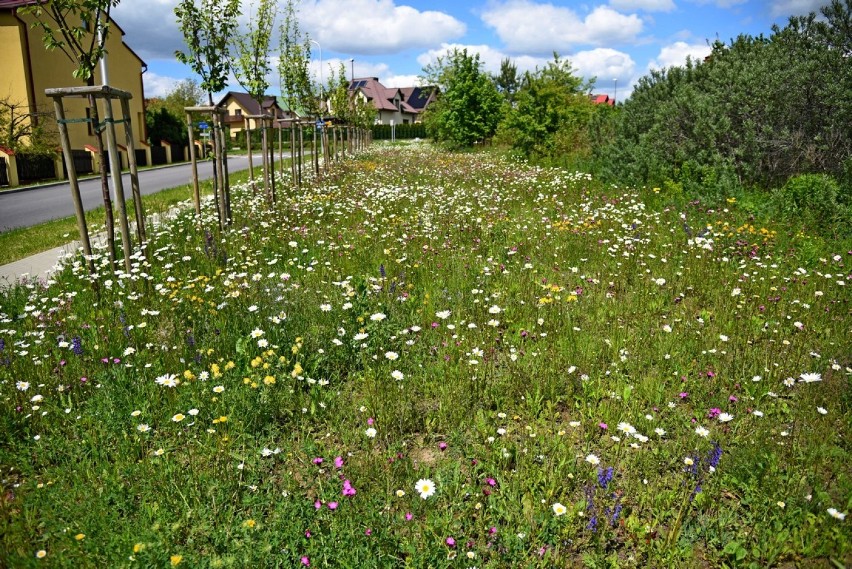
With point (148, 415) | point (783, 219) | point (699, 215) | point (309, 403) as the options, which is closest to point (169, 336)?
point (148, 415)

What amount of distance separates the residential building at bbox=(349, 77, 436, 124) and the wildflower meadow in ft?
307

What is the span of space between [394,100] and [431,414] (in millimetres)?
103030

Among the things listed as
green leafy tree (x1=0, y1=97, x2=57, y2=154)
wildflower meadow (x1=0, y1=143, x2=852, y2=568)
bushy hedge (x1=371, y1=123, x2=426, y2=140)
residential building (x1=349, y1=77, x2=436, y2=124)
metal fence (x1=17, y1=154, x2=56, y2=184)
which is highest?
residential building (x1=349, y1=77, x2=436, y2=124)

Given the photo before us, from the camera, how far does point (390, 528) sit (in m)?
2.93

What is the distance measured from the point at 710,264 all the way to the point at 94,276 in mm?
7667

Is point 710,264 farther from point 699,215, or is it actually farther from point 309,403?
point 309,403

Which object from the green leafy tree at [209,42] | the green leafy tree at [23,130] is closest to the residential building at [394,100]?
the green leafy tree at [23,130]

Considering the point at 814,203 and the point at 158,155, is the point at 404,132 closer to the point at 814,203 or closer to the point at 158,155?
the point at 158,155

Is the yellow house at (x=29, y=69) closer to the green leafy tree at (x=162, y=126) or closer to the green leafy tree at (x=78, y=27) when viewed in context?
the green leafy tree at (x=162, y=126)

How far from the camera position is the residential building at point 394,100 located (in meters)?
97.2

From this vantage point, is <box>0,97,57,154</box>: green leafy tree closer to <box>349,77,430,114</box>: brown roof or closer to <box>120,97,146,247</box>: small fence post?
<box>120,97,146,247</box>: small fence post

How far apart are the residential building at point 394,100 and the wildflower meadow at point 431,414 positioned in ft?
307

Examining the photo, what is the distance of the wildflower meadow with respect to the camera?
2865mm

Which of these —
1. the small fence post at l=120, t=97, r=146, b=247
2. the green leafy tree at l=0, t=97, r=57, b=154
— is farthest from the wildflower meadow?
the green leafy tree at l=0, t=97, r=57, b=154
